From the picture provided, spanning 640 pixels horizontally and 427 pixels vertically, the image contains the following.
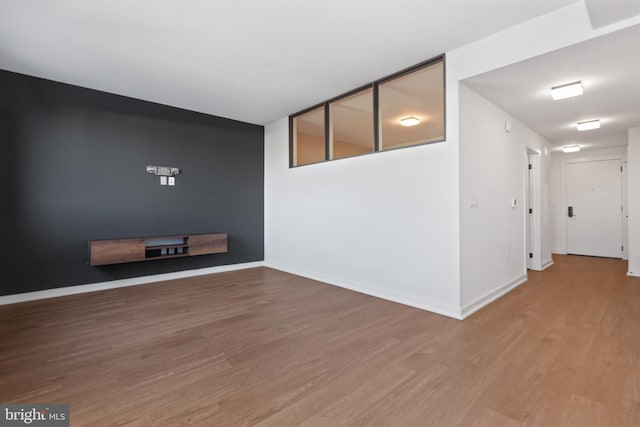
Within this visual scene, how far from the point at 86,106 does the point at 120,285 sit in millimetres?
2594

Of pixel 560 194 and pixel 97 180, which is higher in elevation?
pixel 97 180

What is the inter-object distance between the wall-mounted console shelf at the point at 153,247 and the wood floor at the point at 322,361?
1.92 ft

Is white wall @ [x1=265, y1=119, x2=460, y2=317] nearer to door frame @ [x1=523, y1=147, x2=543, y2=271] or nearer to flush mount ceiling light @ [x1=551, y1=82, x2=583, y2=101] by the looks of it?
flush mount ceiling light @ [x1=551, y1=82, x2=583, y2=101]

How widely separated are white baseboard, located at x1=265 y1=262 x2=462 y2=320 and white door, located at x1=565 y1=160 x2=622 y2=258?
233 inches

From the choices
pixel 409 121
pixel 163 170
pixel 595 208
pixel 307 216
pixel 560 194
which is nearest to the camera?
pixel 163 170

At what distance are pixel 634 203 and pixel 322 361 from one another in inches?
231

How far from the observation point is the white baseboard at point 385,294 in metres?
3.12

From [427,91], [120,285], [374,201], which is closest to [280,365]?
[374,201]

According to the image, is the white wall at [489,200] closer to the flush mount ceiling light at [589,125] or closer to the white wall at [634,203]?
the flush mount ceiling light at [589,125]

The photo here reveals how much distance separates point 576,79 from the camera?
310cm

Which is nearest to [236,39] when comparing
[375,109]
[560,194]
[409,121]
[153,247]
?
[375,109]

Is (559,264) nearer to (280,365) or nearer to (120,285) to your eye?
(280,365)

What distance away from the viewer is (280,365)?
215 cm

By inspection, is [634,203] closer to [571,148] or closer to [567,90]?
[571,148]
